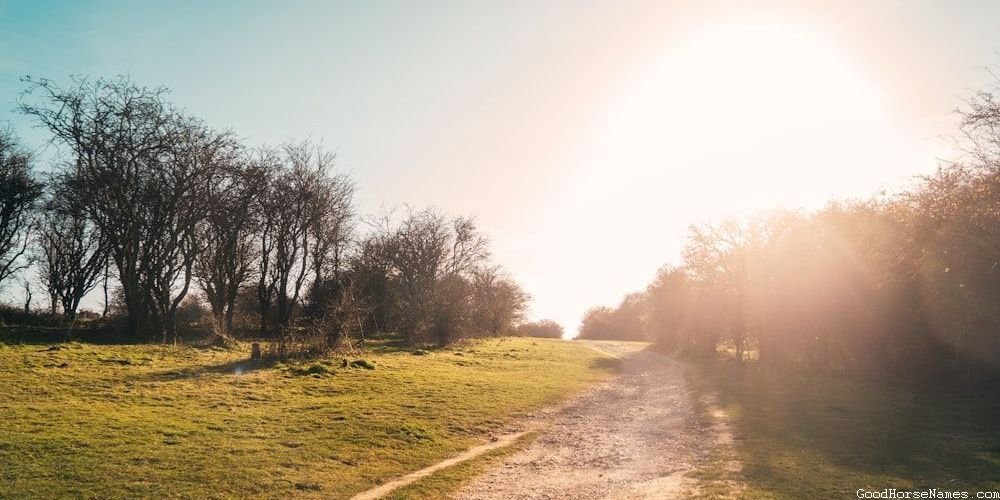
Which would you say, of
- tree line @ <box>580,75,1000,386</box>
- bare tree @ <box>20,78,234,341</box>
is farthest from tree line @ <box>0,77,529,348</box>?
A: tree line @ <box>580,75,1000,386</box>

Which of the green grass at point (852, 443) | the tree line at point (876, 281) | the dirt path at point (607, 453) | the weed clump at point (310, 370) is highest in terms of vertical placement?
the tree line at point (876, 281)

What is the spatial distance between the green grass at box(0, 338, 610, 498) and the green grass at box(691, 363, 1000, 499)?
291 inches

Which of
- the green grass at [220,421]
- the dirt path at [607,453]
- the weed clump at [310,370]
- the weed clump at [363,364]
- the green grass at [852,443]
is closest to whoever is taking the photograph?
the green grass at [220,421]

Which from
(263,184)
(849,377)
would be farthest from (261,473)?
(263,184)

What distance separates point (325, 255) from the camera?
2104 inches

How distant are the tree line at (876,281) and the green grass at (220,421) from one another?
1501 centimetres

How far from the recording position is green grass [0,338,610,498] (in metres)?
11.1

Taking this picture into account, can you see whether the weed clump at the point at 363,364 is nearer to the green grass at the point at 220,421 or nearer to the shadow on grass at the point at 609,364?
the green grass at the point at 220,421

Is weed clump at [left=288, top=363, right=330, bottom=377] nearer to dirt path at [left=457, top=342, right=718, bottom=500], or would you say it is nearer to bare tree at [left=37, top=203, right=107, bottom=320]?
dirt path at [left=457, top=342, right=718, bottom=500]

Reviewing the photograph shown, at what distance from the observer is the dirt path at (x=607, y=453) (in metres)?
12.0

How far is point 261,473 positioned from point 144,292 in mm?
26959

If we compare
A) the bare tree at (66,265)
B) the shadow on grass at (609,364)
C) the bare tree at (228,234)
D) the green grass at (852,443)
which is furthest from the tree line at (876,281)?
the bare tree at (66,265)

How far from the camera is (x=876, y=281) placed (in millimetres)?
27047

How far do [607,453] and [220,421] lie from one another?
34.4 ft
